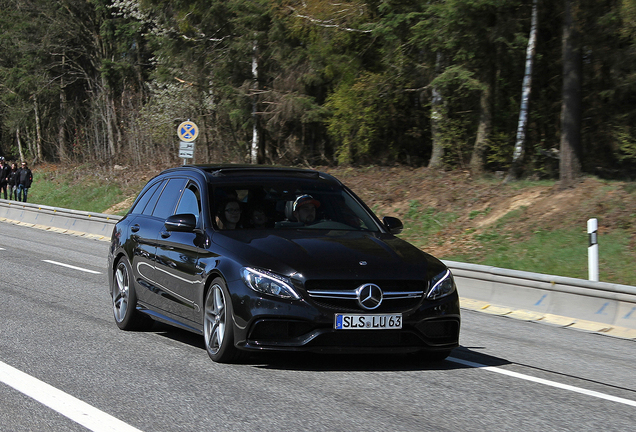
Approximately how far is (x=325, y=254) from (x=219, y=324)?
100 centimetres

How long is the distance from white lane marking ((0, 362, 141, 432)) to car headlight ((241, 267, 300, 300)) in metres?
1.50

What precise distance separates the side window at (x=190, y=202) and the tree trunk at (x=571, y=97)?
12850 mm

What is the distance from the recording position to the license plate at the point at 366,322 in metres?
6.14

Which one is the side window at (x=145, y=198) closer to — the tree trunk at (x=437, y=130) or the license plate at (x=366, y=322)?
the license plate at (x=366, y=322)

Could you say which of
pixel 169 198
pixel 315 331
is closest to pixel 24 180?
pixel 169 198

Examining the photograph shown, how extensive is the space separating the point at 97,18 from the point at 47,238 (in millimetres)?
31742

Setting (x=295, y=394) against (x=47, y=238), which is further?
(x=47, y=238)

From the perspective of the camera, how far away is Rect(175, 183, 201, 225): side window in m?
7.55

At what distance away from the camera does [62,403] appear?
5.33 metres

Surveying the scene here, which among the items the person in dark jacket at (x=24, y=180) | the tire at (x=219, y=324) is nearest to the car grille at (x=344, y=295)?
the tire at (x=219, y=324)

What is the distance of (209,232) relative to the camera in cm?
710

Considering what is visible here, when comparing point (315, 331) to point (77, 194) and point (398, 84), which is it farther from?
point (77, 194)

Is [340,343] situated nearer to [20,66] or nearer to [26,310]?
[26,310]

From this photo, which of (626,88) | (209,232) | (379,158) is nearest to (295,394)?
(209,232)
